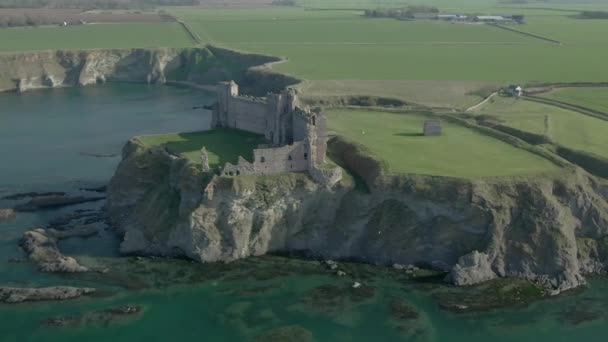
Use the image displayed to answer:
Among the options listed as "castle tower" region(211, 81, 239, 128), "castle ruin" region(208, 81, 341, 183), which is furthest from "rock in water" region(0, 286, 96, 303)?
"castle tower" region(211, 81, 239, 128)

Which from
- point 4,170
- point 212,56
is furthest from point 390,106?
point 212,56

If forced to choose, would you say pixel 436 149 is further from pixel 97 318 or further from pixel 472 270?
pixel 97 318

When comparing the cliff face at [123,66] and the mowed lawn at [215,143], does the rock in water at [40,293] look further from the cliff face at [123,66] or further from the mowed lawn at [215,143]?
the cliff face at [123,66]

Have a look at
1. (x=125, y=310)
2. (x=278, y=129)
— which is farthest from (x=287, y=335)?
A: (x=278, y=129)

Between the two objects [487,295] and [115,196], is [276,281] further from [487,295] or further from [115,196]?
A: [115,196]

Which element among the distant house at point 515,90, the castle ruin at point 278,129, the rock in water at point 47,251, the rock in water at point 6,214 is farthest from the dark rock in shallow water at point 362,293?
the distant house at point 515,90

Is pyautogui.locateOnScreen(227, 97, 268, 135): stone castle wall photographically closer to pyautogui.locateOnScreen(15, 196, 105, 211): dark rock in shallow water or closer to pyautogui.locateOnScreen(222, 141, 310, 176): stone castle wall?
pyautogui.locateOnScreen(222, 141, 310, 176): stone castle wall
